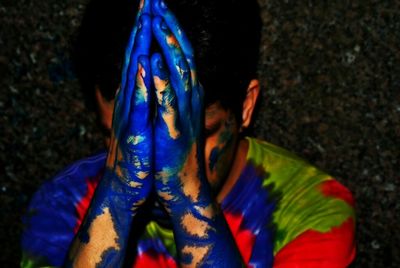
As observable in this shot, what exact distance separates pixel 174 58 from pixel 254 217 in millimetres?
429

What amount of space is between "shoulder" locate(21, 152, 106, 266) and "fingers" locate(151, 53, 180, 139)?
350 mm

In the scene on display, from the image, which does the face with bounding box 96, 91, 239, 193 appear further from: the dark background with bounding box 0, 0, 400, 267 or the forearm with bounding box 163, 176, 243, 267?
the dark background with bounding box 0, 0, 400, 267

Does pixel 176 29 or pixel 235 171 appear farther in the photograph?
pixel 235 171

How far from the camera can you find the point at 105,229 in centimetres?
105

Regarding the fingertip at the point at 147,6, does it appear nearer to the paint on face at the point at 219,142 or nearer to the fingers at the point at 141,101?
the fingers at the point at 141,101

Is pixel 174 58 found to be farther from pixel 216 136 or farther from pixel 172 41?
pixel 216 136

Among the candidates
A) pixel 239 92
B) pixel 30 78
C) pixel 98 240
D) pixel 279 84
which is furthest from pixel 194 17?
pixel 30 78

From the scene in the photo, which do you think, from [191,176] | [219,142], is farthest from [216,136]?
[191,176]

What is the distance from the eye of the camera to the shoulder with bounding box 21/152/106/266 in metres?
A: 1.15

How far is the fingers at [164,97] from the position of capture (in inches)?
34.2

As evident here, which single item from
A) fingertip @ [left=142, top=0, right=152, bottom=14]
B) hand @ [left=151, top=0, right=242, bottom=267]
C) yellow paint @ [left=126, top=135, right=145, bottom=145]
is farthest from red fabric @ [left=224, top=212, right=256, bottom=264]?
fingertip @ [left=142, top=0, right=152, bottom=14]

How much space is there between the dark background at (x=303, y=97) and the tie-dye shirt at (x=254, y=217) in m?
0.23

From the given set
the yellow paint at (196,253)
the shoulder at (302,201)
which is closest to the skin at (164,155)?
the yellow paint at (196,253)

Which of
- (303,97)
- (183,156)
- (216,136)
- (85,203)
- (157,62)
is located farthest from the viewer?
(303,97)
